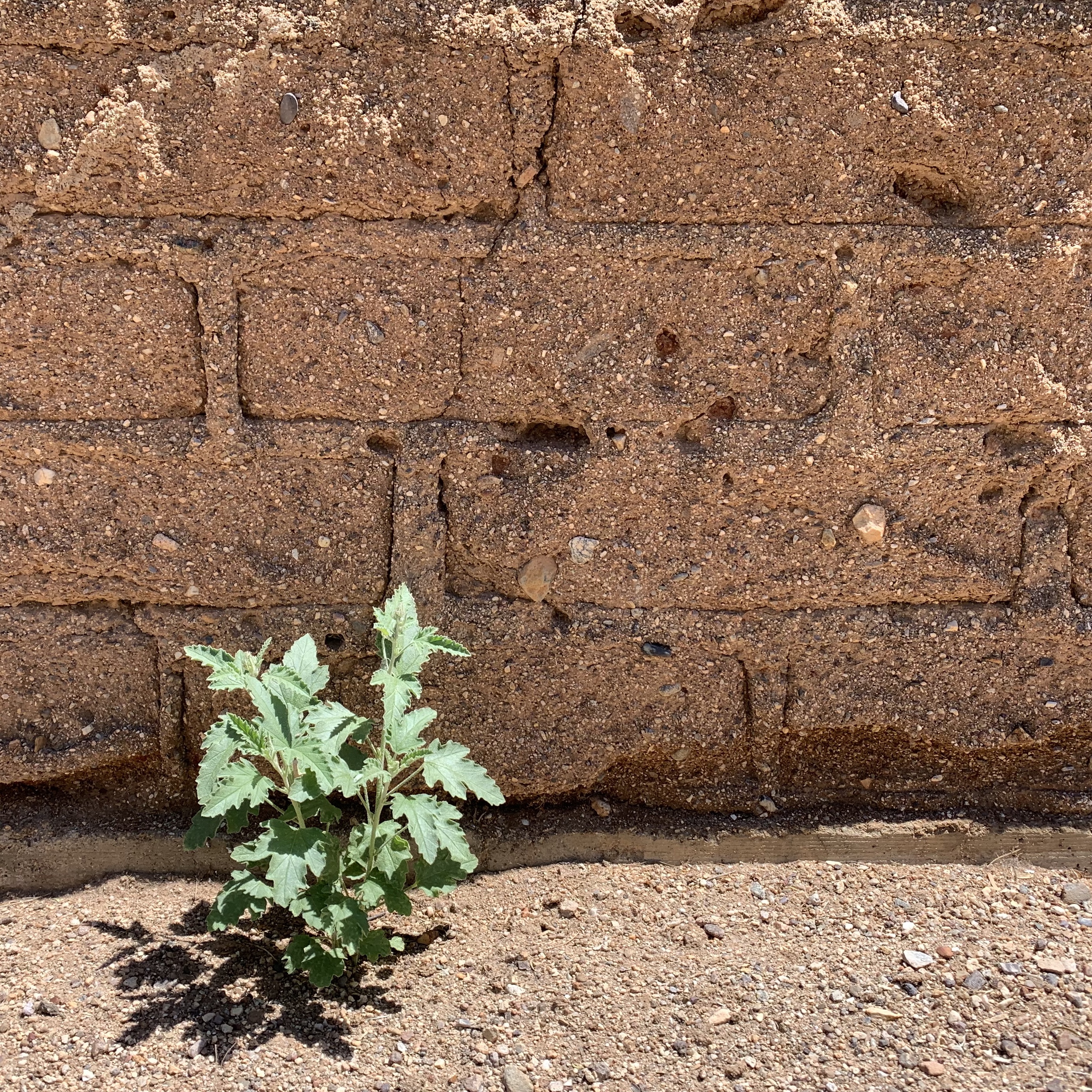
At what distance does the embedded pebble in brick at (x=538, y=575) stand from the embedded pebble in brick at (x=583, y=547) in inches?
2.1

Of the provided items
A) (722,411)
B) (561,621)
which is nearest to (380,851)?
(561,621)

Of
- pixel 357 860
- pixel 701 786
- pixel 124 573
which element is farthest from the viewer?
pixel 701 786

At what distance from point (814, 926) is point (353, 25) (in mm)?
2051

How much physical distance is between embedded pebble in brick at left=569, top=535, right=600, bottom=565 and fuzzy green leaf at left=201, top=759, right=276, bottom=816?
0.83 m

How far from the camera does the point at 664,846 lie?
248cm

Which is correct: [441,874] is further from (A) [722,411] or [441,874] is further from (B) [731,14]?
(B) [731,14]

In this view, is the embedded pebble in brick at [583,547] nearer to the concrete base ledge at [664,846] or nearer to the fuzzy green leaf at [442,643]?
the fuzzy green leaf at [442,643]

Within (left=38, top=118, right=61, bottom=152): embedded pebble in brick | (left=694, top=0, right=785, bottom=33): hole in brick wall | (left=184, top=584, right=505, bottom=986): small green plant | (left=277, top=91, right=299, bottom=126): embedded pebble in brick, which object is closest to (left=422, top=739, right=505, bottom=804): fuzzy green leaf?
(left=184, top=584, right=505, bottom=986): small green plant

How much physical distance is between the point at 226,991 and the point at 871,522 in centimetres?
162

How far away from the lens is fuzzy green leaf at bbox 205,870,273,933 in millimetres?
1958

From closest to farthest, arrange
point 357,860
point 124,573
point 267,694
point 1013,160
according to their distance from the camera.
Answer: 1. point 267,694
2. point 357,860
3. point 1013,160
4. point 124,573

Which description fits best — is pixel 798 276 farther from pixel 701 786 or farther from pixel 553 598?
pixel 701 786

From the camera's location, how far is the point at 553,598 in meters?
2.41

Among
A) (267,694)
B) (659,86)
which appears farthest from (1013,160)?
(267,694)
